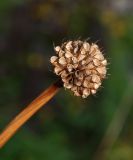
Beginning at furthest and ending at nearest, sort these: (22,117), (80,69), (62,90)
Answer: (62,90), (80,69), (22,117)

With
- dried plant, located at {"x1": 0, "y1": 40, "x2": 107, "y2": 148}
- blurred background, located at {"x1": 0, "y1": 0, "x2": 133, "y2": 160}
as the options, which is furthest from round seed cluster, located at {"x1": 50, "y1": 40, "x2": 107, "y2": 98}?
blurred background, located at {"x1": 0, "y1": 0, "x2": 133, "y2": 160}

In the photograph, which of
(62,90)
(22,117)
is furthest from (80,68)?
(62,90)

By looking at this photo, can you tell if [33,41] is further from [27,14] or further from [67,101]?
[67,101]

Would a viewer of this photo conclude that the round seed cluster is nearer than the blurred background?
Yes

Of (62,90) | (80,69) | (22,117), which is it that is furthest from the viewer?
(62,90)

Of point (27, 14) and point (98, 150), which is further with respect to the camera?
point (27, 14)

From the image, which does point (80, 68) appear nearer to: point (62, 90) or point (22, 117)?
point (22, 117)

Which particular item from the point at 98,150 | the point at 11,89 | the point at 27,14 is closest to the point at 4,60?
the point at 11,89

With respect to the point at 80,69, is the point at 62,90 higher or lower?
higher

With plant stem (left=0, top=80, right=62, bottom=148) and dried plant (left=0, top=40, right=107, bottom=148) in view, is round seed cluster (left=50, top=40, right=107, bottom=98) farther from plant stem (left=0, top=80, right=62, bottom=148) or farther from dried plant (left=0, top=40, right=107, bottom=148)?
plant stem (left=0, top=80, right=62, bottom=148)
